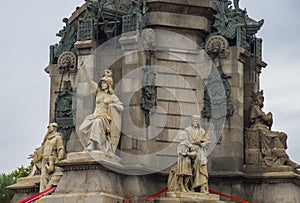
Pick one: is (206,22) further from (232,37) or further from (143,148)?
(143,148)

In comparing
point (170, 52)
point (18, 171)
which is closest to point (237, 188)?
point (170, 52)

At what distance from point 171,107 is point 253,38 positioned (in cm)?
417

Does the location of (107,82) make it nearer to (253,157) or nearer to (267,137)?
(253,157)

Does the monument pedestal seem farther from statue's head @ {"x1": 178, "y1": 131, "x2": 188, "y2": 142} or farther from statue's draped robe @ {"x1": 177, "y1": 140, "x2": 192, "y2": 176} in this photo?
statue's head @ {"x1": 178, "y1": 131, "x2": 188, "y2": 142}

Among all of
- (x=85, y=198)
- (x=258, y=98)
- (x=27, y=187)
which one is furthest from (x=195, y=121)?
(x=27, y=187)

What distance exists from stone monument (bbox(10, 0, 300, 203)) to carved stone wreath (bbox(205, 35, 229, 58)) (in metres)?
0.03

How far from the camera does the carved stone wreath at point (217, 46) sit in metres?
29.8

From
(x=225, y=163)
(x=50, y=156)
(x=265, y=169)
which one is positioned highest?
(x=50, y=156)

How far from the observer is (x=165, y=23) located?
97.5ft

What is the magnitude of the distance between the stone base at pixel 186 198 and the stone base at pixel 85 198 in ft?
4.33

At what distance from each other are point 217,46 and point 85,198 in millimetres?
7230

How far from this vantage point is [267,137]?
2969 centimetres

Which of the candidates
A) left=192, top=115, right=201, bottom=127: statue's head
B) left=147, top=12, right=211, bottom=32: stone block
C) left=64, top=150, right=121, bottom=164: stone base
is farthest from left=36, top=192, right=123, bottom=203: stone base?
left=147, top=12, right=211, bottom=32: stone block

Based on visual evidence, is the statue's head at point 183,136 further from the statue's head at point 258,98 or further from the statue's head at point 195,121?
the statue's head at point 258,98
